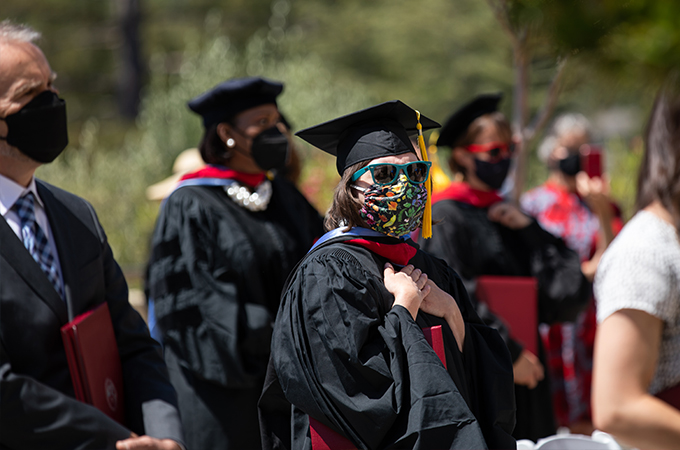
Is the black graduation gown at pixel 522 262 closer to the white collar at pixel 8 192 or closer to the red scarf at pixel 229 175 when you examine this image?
the red scarf at pixel 229 175

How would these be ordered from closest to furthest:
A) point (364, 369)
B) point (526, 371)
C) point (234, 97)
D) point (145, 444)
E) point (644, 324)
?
1. point (364, 369)
2. point (145, 444)
3. point (644, 324)
4. point (526, 371)
5. point (234, 97)

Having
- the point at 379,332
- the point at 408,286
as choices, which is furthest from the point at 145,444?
the point at 408,286

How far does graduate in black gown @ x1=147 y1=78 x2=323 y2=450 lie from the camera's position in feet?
11.3

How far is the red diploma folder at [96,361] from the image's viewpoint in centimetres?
216

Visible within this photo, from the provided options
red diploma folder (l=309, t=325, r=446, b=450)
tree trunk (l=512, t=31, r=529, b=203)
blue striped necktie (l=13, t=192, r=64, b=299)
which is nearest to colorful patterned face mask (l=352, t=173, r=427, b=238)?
red diploma folder (l=309, t=325, r=446, b=450)

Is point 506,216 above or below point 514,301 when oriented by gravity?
above

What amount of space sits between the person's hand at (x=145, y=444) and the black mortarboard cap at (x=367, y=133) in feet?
3.35

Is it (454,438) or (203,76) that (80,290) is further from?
(203,76)

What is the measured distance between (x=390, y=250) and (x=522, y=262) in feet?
7.12

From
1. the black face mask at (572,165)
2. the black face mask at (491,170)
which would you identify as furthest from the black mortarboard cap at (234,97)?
the black face mask at (572,165)

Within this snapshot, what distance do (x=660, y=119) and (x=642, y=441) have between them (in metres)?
1.18

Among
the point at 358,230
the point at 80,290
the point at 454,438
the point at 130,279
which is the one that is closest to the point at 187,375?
the point at 80,290

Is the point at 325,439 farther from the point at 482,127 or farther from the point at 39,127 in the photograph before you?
the point at 482,127

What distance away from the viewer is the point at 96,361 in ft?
7.39
